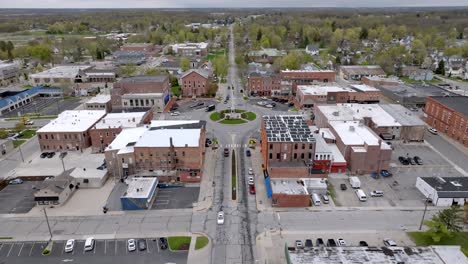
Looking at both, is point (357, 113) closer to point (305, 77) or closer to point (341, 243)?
point (305, 77)

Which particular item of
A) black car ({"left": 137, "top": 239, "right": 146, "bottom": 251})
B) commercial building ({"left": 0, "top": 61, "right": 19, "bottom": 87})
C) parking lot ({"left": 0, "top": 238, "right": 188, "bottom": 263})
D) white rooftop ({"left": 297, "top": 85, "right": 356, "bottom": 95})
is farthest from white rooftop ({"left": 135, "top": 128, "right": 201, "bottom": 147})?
commercial building ({"left": 0, "top": 61, "right": 19, "bottom": 87})

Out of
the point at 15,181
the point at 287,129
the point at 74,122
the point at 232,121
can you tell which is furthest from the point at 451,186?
the point at 74,122

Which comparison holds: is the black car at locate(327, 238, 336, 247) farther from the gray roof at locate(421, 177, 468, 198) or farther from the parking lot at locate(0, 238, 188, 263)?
the gray roof at locate(421, 177, 468, 198)

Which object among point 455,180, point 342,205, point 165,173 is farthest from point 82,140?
point 455,180

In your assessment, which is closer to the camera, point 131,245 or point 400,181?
point 131,245

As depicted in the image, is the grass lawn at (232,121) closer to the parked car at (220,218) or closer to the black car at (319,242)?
the parked car at (220,218)

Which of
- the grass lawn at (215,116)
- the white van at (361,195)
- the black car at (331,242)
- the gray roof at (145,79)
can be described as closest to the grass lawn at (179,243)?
the black car at (331,242)
